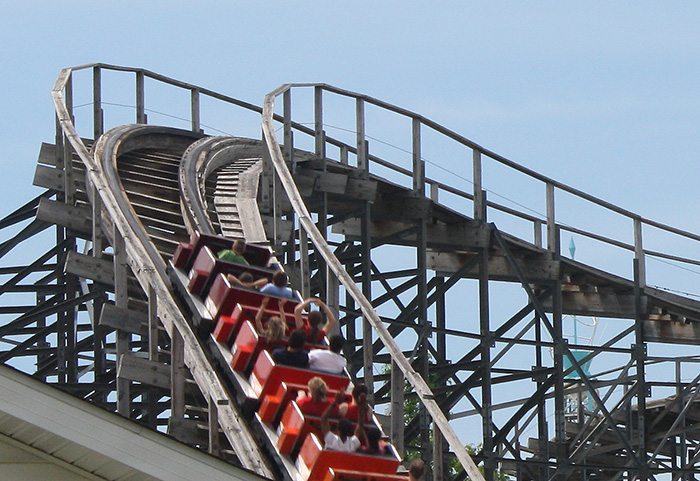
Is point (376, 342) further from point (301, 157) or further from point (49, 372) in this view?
point (49, 372)

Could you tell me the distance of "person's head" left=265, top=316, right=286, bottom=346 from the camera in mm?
14320

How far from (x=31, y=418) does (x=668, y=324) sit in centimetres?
1462

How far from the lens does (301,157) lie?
20.3 meters

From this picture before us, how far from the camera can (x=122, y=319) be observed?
16.1 metres

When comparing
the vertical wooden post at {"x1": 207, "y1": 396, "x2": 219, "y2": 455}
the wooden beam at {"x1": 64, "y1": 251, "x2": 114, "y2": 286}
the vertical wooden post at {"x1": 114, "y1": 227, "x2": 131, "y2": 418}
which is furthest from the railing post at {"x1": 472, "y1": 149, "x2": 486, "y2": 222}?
the vertical wooden post at {"x1": 207, "y1": 396, "x2": 219, "y2": 455}

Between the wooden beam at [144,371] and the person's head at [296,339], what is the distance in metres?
1.81

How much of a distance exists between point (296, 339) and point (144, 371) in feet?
6.53

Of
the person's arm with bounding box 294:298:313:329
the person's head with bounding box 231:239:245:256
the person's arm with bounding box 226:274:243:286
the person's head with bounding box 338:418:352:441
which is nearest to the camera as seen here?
the person's head with bounding box 338:418:352:441

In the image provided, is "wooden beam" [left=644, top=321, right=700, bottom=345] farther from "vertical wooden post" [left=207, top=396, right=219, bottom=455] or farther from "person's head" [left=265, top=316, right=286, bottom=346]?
"vertical wooden post" [left=207, top=396, right=219, bottom=455]

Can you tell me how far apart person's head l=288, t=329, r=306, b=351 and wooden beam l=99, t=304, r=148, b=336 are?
258 cm

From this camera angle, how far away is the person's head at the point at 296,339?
1404 centimetres

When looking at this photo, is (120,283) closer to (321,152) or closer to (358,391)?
(358,391)

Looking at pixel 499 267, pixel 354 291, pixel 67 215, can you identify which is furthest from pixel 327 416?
pixel 499 267

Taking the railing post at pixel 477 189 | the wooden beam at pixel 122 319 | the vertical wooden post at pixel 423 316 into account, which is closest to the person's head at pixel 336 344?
the wooden beam at pixel 122 319
